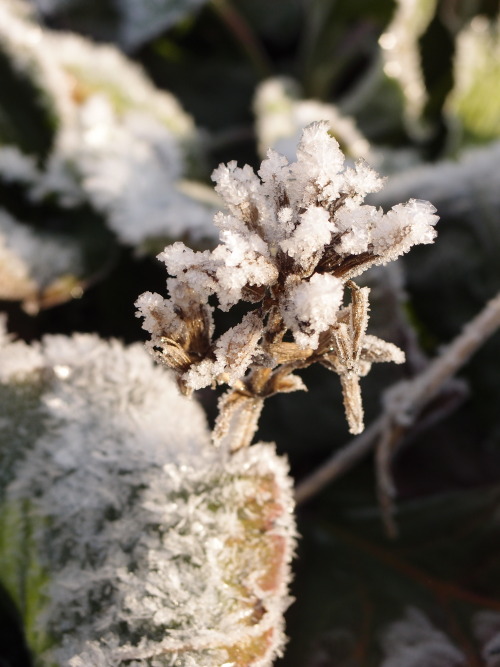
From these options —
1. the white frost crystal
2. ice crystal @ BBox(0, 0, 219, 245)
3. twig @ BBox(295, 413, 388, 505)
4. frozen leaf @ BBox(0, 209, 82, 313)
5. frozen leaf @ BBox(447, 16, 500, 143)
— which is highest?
frozen leaf @ BBox(447, 16, 500, 143)

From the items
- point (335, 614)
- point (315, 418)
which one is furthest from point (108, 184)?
point (335, 614)

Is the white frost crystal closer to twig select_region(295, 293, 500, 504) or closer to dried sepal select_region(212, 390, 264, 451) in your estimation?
dried sepal select_region(212, 390, 264, 451)

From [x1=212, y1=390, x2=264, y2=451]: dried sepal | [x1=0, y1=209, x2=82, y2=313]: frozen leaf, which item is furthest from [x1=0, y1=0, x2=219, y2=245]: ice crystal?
[x1=212, y1=390, x2=264, y2=451]: dried sepal

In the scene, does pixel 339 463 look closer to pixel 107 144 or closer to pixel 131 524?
pixel 131 524

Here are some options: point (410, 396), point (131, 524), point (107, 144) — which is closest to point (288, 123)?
point (107, 144)

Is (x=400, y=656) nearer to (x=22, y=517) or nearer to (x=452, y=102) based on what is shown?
(x=22, y=517)

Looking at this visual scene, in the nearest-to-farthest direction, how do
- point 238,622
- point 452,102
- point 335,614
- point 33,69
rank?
point 238,622 → point 335,614 → point 33,69 → point 452,102

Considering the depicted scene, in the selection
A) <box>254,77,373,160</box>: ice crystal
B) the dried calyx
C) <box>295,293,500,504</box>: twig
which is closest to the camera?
the dried calyx
